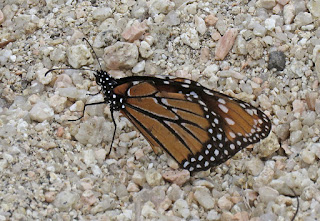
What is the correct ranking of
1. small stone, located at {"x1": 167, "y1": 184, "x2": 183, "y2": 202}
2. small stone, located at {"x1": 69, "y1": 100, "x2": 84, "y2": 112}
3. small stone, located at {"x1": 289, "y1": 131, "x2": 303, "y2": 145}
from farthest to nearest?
small stone, located at {"x1": 69, "y1": 100, "x2": 84, "y2": 112} < small stone, located at {"x1": 289, "y1": 131, "x2": 303, "y2": 145} < small stone, located at {"x1": 167, "y1": 184, "x2": 183, "y2": 202}

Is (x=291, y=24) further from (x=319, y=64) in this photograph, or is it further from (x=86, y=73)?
(x=86, y=73)

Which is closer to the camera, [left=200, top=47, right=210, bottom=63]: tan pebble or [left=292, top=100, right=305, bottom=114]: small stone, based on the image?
[left=292, top=100, right=305, bottom=114]: small stone

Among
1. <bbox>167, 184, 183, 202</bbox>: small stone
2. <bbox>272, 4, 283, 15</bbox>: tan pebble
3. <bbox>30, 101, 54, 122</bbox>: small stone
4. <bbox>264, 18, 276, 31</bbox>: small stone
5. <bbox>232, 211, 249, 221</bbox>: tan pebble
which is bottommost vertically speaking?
<bbox>167, 184, 183, 202</bbox>: small stone

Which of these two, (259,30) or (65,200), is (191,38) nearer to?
(259,30)

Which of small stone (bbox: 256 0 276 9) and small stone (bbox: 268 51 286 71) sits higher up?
small stone (bbox: 256 0 276 9)

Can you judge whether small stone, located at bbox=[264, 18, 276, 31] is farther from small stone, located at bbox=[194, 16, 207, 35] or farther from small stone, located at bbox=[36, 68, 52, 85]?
small stone, located at bbox=[36, 68, 52, 85]

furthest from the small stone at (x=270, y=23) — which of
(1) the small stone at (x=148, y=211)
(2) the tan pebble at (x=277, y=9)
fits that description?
(1) the small stone at (x=148, y=211)

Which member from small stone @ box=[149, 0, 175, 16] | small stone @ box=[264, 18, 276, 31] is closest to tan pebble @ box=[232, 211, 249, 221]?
small stone @ box=[264, 18, 276, 31]

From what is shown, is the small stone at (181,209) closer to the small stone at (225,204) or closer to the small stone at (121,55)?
the small stone at (225,204)

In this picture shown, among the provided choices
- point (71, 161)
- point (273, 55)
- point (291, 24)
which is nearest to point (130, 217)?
point (71, 161)
